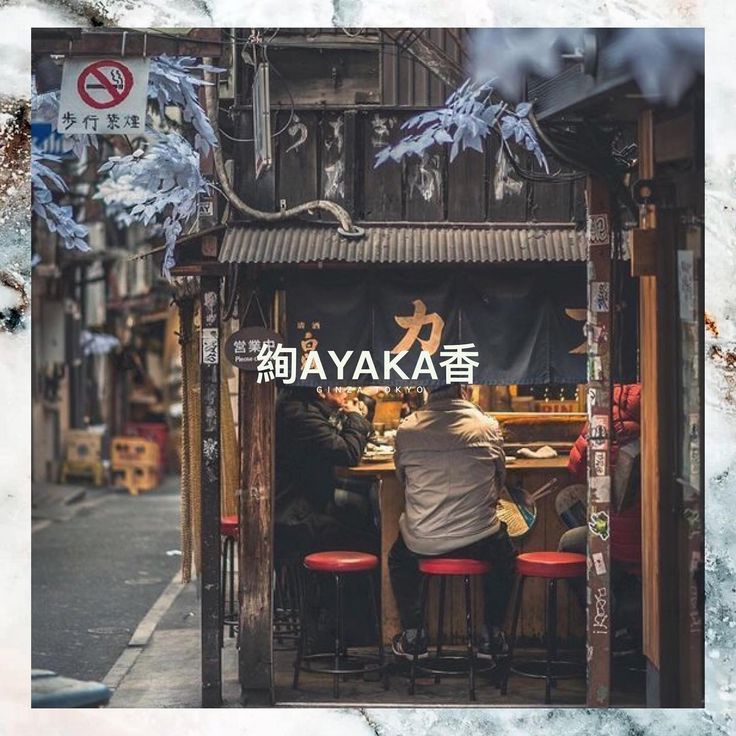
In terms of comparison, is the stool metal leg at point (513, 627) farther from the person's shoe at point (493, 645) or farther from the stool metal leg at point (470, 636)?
the stool metal leg at point (470, 636)

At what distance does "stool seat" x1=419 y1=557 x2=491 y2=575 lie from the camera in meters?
9.97

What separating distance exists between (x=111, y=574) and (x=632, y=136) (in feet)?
31.2

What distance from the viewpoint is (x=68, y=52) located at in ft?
27.9

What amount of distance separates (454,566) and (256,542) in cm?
138

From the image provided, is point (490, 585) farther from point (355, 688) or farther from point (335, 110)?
point (335, 110)

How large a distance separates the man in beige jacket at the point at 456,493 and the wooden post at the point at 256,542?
1076mm

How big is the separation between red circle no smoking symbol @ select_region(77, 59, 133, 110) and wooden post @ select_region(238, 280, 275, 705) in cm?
198

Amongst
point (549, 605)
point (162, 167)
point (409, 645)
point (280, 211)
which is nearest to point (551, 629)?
point (549, 605)

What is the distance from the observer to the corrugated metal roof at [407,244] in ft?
30.4

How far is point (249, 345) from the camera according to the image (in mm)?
9234

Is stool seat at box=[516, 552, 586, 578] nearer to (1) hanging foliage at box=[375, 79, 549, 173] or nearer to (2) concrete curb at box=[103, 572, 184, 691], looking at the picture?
(1) hanging foliage at box=[375, 79, 549, 173]

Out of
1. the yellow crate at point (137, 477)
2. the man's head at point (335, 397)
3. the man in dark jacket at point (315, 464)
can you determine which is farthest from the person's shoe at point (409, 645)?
the yellow crate at point (137, 477)

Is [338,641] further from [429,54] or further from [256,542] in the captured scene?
[429,54]

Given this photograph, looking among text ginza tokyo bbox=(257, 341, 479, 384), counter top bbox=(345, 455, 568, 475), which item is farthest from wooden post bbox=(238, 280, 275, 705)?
counter top bbox=(345, 455, 568, 475)
